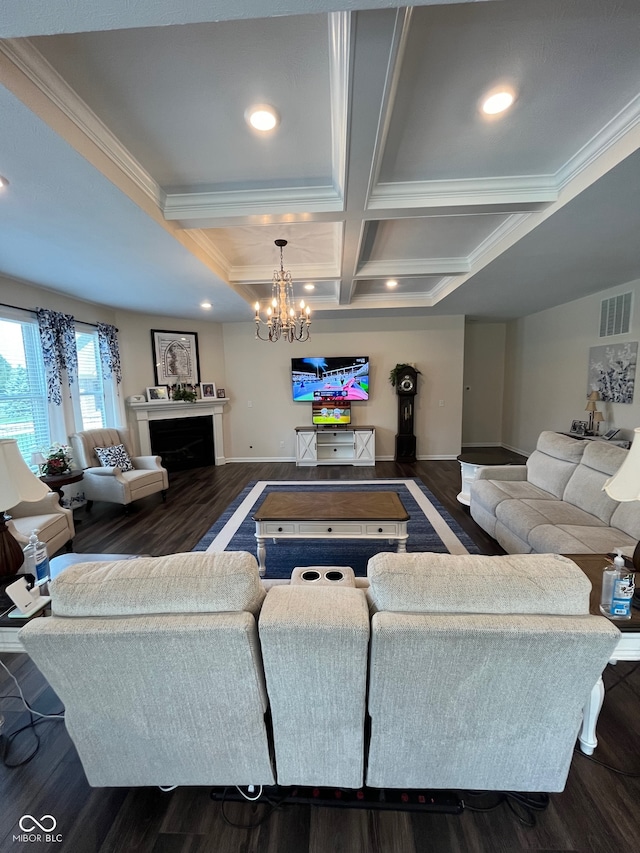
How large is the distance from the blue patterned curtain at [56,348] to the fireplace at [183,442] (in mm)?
1620

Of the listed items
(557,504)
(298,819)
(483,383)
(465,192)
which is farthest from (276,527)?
(483,383)

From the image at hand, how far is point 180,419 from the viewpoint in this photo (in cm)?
587

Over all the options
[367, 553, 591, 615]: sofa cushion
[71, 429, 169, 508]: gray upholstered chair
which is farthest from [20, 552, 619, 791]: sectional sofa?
[71, 429, 169, 508]: gray upholstered chair

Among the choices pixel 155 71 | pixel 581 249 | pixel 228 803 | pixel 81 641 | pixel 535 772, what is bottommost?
pixel 228 803

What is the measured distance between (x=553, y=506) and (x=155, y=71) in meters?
3.79

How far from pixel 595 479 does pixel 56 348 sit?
580 cm

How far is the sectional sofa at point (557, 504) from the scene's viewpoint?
89.3 inches

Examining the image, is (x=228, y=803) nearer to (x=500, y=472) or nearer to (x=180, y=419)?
(x=500, y=472)

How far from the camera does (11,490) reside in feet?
4.72

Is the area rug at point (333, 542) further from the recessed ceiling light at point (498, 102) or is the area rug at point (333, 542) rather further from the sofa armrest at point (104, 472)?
the recessed ceiling light at point (498, 102)

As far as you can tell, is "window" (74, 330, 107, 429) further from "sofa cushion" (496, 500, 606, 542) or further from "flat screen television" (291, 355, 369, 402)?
"sofa cushion" (496, 500, 606, 542)

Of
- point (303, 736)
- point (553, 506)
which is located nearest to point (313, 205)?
point (303, 736)

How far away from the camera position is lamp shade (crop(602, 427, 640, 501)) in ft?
4.49

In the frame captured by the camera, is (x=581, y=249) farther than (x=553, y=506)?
Yes
